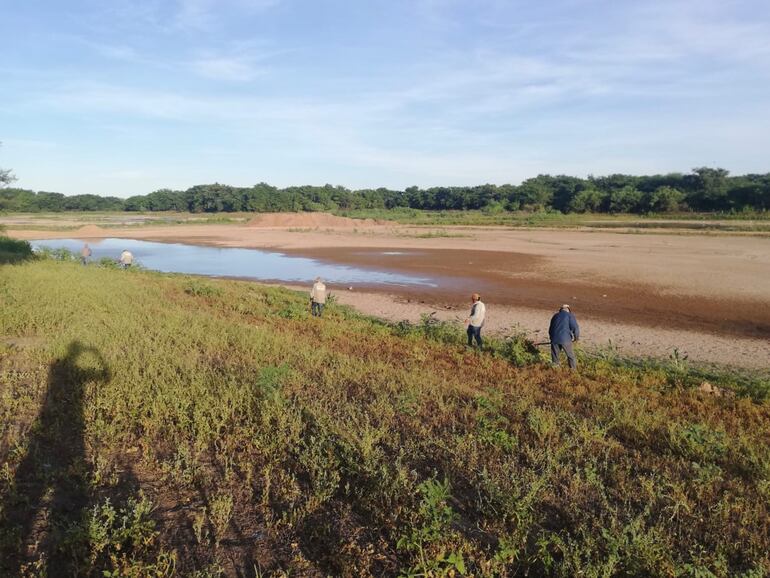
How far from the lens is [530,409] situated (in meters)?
7.34

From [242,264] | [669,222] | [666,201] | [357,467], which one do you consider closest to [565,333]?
[357,467]

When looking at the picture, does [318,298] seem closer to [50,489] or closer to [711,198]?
[50,489]

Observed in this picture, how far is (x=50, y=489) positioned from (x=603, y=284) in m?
25.1

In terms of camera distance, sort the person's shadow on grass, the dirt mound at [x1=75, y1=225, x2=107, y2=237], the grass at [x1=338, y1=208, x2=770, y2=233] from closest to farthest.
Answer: the person's shadow on grass, the grass at [x1=338, y1=208, x2=770, y2=233], the dirt mound at [x1=75, y1=225, x2=107, y2=237]

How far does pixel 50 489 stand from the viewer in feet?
15.8

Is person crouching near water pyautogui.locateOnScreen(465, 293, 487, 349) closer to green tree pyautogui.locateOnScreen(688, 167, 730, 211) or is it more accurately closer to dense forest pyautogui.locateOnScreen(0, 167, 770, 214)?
dense forest pyautogui.locateOnScreen(0, 167, 770, 214)

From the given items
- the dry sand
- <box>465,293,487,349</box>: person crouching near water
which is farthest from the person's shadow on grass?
the dry sand

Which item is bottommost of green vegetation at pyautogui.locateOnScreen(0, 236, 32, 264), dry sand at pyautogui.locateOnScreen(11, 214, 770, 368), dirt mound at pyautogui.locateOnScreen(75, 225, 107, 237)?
dry sand at pyautogui.locateOnScreen(11, 214, 770, 368)

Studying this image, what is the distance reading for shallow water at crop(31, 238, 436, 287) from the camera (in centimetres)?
2919

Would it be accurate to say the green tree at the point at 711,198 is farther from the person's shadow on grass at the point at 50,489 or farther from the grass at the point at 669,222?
the person's shadow on grass at the point at 50,489

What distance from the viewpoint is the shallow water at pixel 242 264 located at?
29188 mm

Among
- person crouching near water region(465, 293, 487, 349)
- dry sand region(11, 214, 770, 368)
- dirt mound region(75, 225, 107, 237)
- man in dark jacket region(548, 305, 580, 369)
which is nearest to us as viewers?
man in dark jacket region(548, 305, 580, 369)

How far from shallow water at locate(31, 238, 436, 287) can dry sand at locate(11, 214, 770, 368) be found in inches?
87.6

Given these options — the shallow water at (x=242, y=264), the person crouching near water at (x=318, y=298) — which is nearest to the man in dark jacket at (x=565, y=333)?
the person crouching near water at (x=318, y=298)
